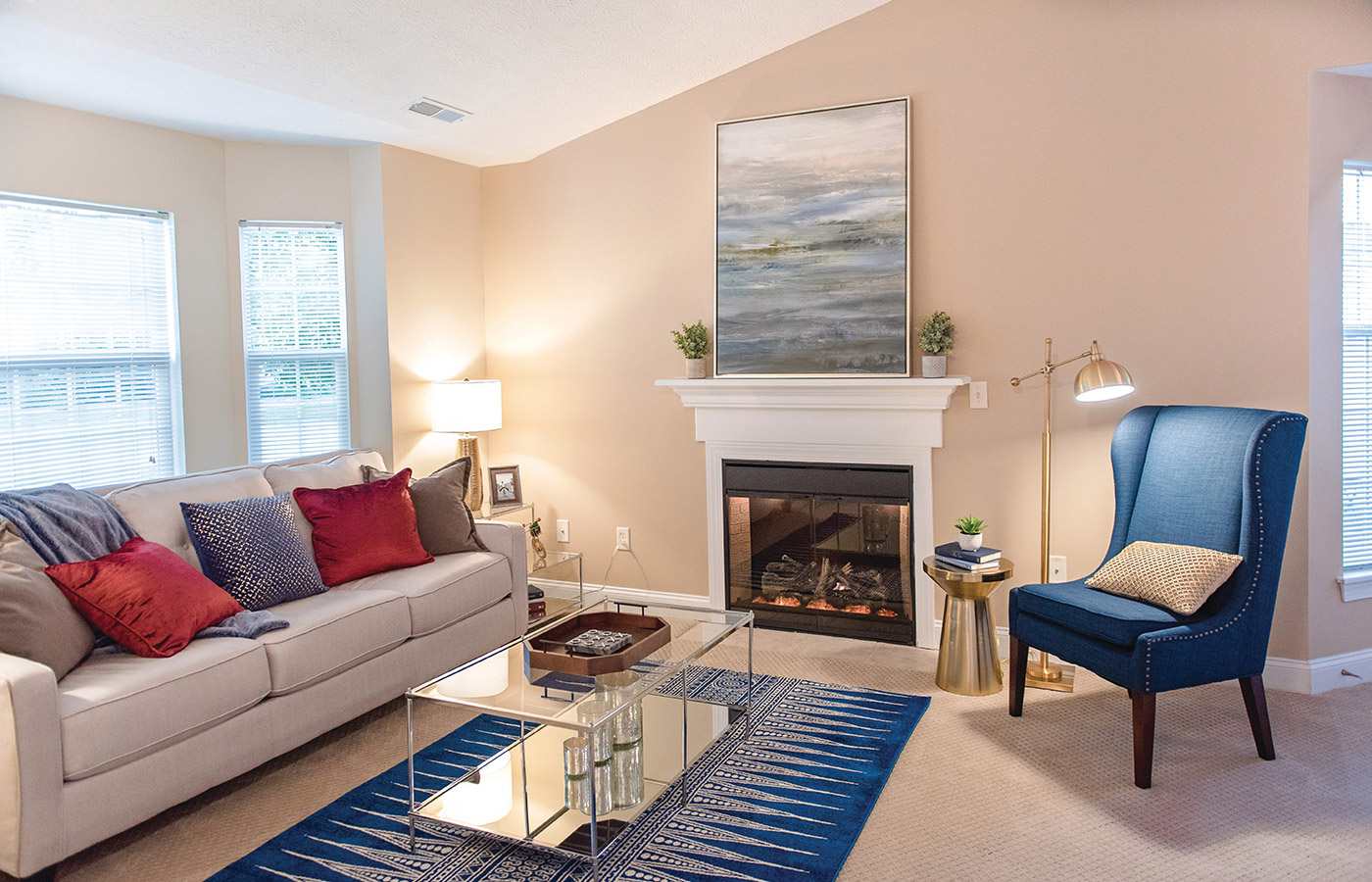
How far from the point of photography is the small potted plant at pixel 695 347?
14.3 feet

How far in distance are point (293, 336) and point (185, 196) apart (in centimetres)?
77

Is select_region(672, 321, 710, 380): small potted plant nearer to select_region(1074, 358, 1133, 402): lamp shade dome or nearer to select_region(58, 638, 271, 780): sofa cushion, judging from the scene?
select_region(1074, 358, 1133, 402): lamp shade dome

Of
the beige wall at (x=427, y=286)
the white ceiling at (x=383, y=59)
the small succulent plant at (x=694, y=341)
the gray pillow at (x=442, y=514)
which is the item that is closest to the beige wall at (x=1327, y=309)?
the white ceiling at (x=383, y=59)

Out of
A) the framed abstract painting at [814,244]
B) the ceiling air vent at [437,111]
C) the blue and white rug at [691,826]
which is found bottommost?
the blue and white rug at [691,826]

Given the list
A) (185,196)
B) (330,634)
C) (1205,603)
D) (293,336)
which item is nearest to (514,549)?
(330,634)

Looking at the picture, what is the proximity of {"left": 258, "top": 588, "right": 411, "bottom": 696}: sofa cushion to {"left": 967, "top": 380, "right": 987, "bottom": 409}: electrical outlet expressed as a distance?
8.10 ft

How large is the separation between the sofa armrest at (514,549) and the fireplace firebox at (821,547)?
3.41 feet

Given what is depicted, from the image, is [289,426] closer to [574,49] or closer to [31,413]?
[31,413]

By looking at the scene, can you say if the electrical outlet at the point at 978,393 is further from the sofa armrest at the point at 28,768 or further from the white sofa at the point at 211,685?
the sofa armrest at the point at 28,768

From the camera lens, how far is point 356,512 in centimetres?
354

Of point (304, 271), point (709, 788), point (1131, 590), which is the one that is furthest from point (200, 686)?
point (1131, 590)

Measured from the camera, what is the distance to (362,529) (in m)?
3.51

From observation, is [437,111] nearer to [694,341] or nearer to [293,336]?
[293,336]

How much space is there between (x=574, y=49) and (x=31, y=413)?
2.63m
